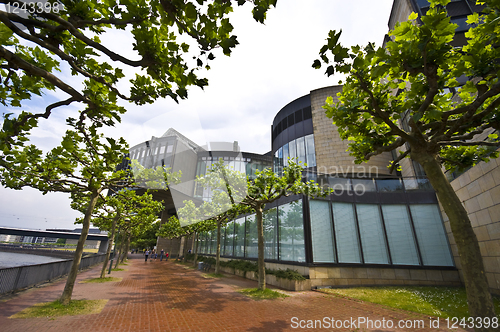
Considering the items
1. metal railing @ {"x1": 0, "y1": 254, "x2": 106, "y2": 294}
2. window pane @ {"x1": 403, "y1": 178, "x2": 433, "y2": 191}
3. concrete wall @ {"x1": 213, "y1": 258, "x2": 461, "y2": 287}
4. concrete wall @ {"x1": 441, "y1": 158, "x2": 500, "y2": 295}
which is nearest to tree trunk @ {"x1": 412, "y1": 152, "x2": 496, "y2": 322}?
concrete wall @ {"x1": 441, "y1": 158, "x2": 500, "y2": 295}

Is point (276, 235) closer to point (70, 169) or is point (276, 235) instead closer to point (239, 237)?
point (239, 237)

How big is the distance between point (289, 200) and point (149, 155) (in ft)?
150

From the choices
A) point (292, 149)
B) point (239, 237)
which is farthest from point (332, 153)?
point (239, 237)

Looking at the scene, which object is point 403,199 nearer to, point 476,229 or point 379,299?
point 476,229

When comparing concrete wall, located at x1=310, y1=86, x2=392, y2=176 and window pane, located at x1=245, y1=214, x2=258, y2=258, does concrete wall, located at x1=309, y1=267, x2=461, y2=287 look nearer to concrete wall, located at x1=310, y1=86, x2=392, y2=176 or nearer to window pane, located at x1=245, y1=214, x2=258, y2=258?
window pane, located at x1=245, y1=214, x2=258, y2=258

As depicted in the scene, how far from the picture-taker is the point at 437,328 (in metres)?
6.62

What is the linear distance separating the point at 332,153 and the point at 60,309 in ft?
72.1

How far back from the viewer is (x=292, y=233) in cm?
1546

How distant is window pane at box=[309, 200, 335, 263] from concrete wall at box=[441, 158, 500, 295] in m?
7.31

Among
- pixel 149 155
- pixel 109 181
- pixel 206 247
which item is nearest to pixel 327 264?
pixel 109 181

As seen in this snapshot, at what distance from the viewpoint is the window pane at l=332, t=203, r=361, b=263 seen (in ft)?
45.9

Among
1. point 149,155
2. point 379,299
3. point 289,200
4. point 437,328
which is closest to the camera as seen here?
point 437,328

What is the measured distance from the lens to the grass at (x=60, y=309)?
6.93 m

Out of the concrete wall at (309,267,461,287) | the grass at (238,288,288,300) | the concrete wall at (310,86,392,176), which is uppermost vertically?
the concrete wall at (310,86,392,176)
